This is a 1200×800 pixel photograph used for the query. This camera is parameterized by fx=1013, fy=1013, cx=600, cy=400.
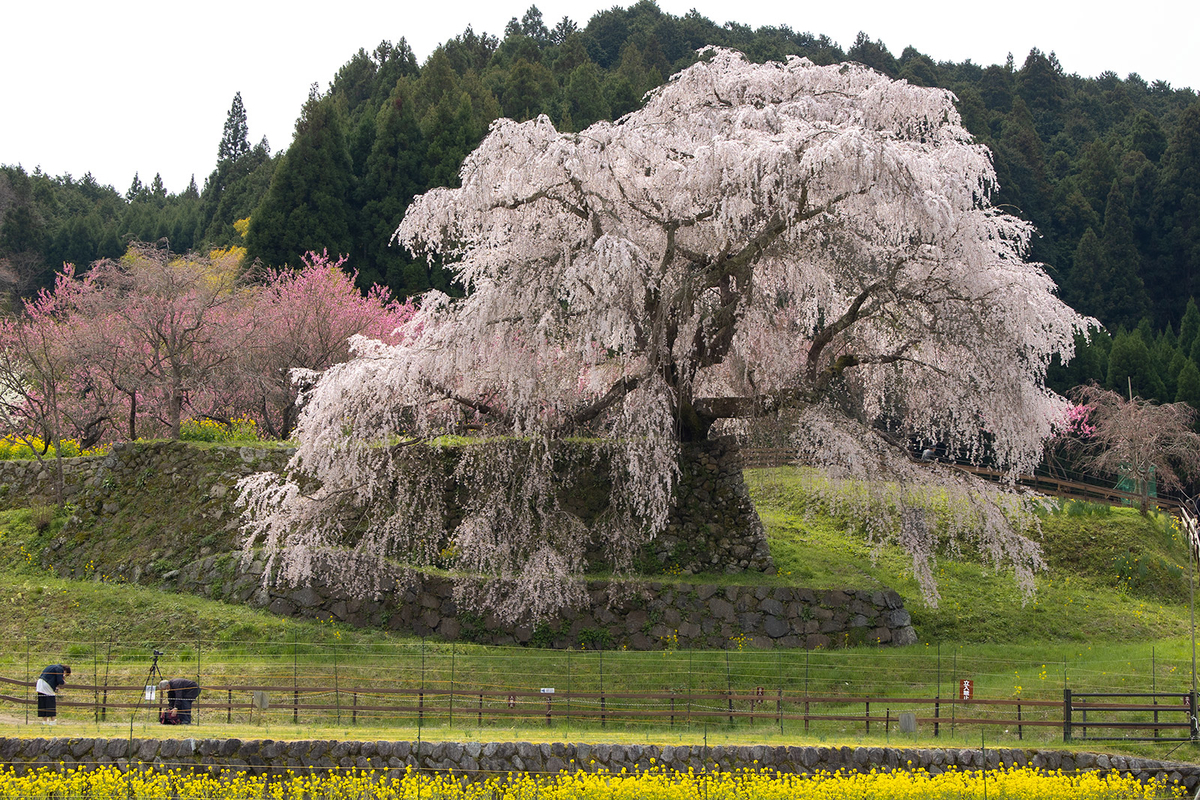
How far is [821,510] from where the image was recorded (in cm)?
2175

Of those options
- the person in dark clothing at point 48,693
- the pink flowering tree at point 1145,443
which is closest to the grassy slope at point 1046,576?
the pink flowering tree at point 1145,443

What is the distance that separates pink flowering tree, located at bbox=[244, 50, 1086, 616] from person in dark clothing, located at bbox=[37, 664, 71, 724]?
12.4 ft

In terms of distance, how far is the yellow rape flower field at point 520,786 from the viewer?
9.85 metres

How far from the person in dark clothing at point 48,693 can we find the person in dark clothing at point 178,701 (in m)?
1.13

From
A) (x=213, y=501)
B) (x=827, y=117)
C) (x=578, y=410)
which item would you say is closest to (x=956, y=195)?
(x=827, y=117)

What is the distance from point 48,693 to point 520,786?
18.4ft

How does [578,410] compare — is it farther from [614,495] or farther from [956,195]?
Result: [956,195]

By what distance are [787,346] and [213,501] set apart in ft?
33.6

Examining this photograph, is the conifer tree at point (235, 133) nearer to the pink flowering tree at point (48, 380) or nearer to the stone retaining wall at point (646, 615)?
the pink flowering tree at point (48, 380)

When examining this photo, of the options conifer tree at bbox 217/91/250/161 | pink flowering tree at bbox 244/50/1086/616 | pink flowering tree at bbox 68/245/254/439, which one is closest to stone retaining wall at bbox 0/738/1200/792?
pink flowering tree at bbox 244/50/1086/616

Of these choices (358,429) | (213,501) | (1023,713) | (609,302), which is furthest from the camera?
(213,501)

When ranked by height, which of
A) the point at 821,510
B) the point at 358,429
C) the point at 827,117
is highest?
the point at 827,117

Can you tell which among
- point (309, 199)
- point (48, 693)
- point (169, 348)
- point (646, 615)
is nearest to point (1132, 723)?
point (646, 615)

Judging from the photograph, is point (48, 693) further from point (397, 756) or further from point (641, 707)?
point (641, 707)
